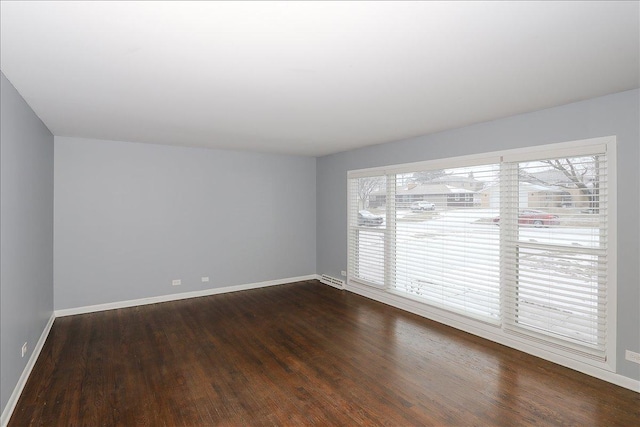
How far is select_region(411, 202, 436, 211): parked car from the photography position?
4594 millimetres

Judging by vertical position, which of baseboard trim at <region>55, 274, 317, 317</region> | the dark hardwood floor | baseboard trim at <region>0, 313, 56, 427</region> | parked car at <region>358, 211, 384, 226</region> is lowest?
the dark hardwood floor

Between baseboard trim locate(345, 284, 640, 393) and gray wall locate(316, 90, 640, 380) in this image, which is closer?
gray wall locate(316, 90, 640, 380)

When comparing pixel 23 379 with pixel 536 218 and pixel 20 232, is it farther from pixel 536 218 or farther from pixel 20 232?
pixel 536 218

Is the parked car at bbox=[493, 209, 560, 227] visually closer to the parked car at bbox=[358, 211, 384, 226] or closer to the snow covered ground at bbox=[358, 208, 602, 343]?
the snow covered ground at bbox=[358, 208, 602, 343]

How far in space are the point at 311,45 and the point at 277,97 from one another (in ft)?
3.39

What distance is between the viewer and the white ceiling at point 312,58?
5.45 ft

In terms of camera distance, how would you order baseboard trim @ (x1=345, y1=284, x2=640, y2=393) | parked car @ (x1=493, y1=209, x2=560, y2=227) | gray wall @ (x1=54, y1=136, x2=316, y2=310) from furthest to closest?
gray wall @ (x1=54, y1=136, x2=316, y2=310) < parked car @ (x1=493, y1=209, x2=560, y2=227) < baseboard trim @ (x1=345, y1=284, x2=640, y2=393)

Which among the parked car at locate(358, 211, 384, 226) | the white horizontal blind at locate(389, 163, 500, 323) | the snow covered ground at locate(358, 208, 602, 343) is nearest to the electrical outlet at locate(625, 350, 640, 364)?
the snow covered ground at locate(358, 208, 602, 343)

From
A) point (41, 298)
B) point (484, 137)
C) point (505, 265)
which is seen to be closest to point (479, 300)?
point (505, 265)

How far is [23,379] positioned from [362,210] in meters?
4.67

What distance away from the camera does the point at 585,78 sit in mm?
2549

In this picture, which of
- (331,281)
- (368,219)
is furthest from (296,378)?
(331,281)

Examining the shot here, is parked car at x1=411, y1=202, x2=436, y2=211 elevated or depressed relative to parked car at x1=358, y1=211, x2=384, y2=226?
elevated

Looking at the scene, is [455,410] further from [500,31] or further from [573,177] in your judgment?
[500,31]
